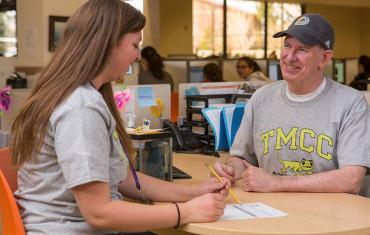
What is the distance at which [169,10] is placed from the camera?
10188mm

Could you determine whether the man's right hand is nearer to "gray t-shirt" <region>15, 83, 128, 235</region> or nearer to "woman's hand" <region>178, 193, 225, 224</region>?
"woman's hand" <region>178, 193, 225, 224</region>

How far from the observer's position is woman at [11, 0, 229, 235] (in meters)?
1.37

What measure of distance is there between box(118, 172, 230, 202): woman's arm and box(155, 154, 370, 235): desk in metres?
0.07

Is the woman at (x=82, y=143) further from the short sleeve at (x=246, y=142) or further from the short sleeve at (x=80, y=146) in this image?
the short sleeve at (x=246, y=142)

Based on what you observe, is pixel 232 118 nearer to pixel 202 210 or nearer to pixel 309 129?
pixel 309 129

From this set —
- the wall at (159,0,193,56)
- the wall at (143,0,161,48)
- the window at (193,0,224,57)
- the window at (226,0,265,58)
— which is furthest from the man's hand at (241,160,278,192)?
Answer: the window at (226,0,265,58)

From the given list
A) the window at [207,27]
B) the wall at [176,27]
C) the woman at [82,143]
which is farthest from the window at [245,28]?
the woman at [82,143]

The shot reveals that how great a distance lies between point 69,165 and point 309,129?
102 cm

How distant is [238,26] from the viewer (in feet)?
37.7

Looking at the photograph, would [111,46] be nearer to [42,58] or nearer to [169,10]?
[42,58]

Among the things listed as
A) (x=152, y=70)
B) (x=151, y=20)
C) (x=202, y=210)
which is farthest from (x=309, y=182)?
(x=151, y=20)

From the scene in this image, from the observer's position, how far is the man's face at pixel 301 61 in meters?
2.07

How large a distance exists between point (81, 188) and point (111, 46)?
1.23 feet

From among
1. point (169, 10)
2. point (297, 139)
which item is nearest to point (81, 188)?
point (297, 139)
